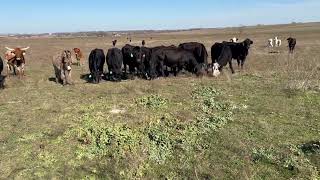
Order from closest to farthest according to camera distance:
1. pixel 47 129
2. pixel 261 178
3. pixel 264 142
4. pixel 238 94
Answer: pixel 261 178, pixel 264 142, pixel 47 129, pixel 238 94

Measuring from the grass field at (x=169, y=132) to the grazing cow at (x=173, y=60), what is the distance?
11.6 ft

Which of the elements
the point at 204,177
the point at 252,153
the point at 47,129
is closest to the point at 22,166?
the point at 47,129

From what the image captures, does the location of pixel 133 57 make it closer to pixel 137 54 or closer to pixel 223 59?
pixel 137 54

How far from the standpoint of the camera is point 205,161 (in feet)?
33.6

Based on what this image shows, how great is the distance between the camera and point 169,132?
11.6 m

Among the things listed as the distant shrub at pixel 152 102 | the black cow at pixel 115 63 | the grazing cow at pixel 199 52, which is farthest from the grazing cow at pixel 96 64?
the distant shrub at pixel 152 102

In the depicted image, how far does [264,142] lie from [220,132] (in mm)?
1155

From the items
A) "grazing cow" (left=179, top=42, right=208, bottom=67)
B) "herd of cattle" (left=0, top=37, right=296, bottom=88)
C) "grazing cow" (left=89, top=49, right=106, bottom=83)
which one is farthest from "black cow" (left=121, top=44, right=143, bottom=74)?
"grazing cow" (left=179, top=42, right=208, bottom=67)

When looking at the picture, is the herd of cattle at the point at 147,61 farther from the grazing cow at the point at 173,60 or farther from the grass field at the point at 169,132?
the grass field at the point at 169,132

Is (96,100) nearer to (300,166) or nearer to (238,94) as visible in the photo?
(238,94)

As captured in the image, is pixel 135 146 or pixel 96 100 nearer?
pixel 135 146

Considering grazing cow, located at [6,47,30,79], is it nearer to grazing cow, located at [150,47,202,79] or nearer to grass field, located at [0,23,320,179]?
grass field, located at [0,23,320,179]

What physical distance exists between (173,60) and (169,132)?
27.1 feet

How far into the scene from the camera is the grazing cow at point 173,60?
64.0ft
